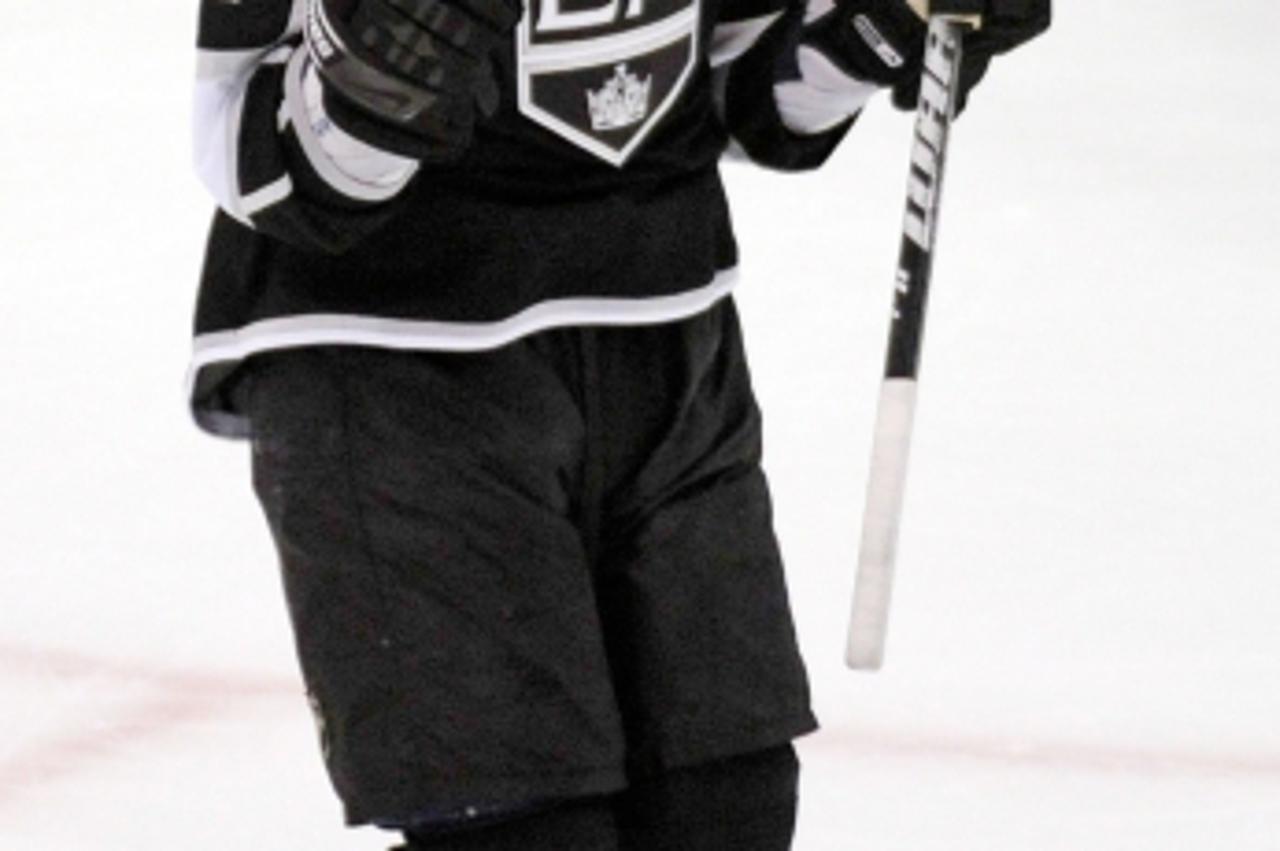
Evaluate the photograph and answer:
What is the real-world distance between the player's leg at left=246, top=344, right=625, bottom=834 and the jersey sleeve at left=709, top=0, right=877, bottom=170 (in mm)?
282

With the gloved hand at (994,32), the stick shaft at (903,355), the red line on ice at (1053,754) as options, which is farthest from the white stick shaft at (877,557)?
the red line on ice at (1053,754)

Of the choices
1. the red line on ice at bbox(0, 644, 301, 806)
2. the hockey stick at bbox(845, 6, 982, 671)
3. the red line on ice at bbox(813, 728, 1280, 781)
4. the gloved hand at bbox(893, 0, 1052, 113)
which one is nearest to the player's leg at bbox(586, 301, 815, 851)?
the hockey stick at bbox(845, 6, 982, 671)

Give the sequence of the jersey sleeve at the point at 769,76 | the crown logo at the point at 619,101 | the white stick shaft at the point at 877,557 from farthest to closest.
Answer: the jersey sleeve at the point at 769,76
the crown logo at the point at 619,101
the white stick shaft at the point at 877,557

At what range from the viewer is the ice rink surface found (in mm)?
2238

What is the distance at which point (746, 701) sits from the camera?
173cm

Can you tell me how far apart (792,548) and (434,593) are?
1024 mm

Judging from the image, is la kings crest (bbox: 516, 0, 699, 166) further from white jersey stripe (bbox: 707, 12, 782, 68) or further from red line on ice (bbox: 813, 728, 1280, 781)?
red line on ice (bbox: 813, 728, 1280, 781)

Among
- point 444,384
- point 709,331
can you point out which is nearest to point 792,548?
point 709,331

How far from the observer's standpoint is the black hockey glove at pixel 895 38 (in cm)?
171

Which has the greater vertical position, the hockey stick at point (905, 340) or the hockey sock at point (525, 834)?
the hockey stick at point (905, 340)

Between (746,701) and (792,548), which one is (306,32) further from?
(792,548)

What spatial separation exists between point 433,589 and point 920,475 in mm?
1200

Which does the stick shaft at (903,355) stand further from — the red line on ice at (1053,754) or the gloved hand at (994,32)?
the red line on ice at (1053,754)

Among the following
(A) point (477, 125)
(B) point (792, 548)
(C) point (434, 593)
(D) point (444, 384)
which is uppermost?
(A) point (477, 125)
